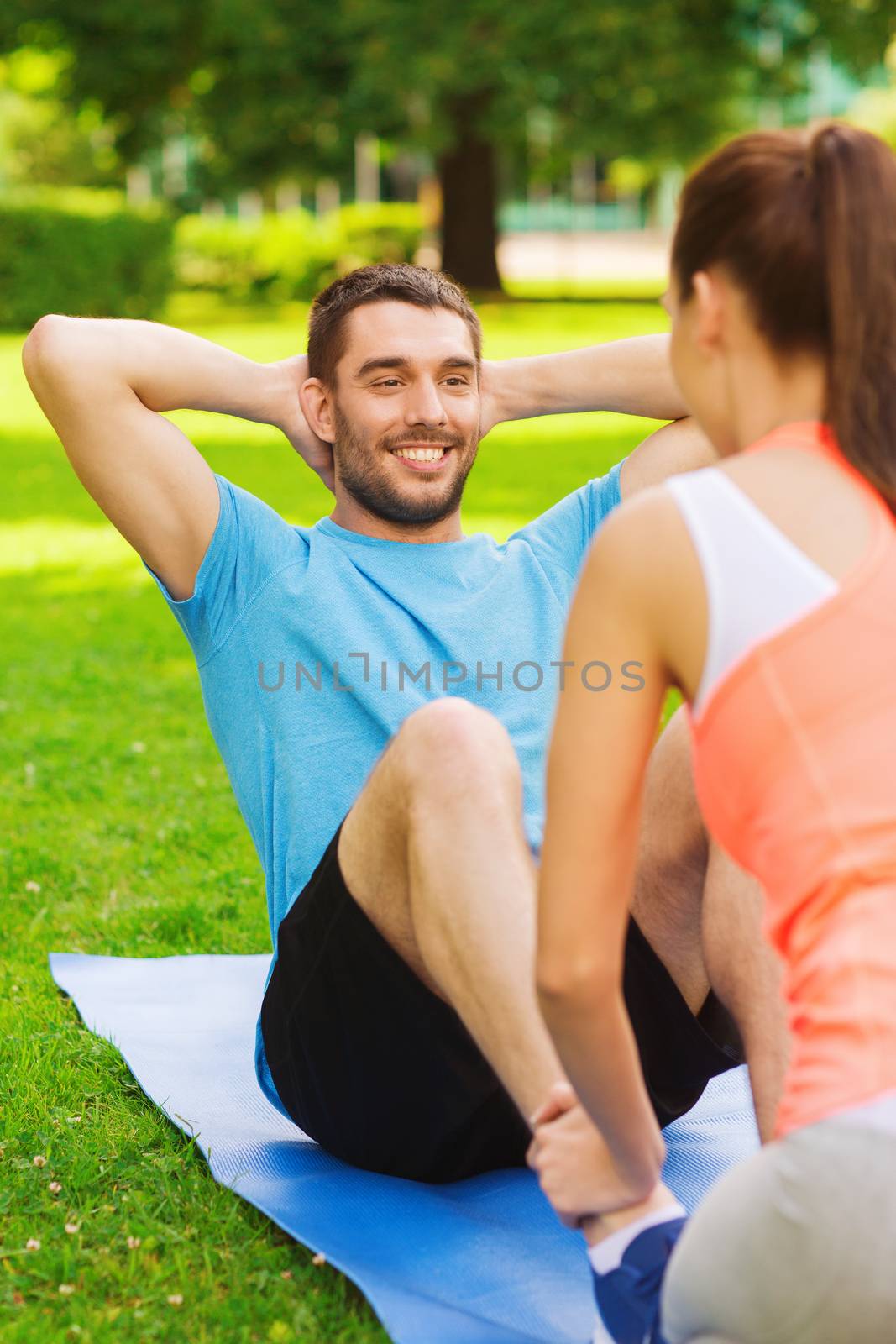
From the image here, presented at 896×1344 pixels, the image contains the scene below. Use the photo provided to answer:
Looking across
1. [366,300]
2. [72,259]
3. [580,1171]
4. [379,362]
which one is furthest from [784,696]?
[72,259]

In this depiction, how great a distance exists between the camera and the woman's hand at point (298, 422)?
3.42 meters

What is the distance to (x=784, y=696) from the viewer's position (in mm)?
1604

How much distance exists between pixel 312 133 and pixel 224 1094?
75.8 feet

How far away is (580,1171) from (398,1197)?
871 mm

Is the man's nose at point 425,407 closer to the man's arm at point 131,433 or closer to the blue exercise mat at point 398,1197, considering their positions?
the man's arm at point 131,433

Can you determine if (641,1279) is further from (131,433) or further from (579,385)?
(579,385)

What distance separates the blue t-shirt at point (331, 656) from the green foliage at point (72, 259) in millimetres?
19858

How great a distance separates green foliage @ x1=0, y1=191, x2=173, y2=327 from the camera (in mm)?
22328

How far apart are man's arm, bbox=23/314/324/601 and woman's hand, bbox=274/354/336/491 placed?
28 cm

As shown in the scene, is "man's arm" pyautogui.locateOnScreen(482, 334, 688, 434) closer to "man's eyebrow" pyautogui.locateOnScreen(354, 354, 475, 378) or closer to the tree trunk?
"man's eyebrow" pyautogui.locateOnScreen(354, 354, 475, 378)

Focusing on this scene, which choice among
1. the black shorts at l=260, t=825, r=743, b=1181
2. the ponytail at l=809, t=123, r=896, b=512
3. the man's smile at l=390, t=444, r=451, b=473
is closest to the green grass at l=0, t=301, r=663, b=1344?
the black shorts at l=260, t=825, r=743, b=1181

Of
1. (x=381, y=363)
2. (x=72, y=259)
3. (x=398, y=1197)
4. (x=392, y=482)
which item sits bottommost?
(x=72, y=259)

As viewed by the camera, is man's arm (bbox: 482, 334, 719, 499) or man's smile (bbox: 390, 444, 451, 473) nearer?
man's smile (bbox: 390, 444, 451, 473)

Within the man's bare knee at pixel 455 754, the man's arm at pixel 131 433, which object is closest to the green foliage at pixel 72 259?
the man's arm at pixel 131 433
